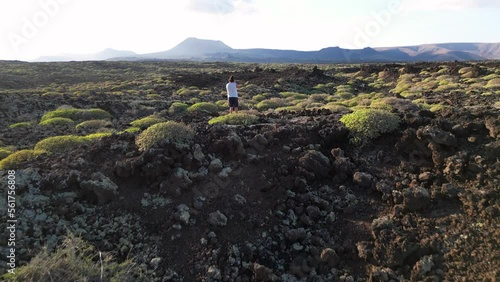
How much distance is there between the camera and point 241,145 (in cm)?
880

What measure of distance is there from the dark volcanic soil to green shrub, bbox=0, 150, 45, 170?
0.27 m

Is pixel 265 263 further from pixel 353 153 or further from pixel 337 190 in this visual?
pixel 353 153

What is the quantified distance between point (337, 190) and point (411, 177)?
62.8 inches

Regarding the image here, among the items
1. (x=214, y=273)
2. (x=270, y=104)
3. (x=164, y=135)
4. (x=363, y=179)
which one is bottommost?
(x=214, y=273)

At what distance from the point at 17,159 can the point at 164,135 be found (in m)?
3.61

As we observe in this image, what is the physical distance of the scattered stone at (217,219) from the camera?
23.2 ft

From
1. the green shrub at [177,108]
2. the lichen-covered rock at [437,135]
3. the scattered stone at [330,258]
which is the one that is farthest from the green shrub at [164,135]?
the green shrub at [177,108]

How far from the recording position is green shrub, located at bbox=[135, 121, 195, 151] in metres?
8.76

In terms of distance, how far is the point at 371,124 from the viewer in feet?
30.9

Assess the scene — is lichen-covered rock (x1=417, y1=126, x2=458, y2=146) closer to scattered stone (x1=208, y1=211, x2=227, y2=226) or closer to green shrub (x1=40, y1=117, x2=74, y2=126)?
scattered stone (x1=208, y1=211, x2=227, y2=226)

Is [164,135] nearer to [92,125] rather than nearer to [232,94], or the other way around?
[232,94]

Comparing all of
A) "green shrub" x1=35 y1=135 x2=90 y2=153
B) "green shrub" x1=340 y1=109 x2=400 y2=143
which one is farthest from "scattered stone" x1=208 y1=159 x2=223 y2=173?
"green shrub" x1=35 y1=135 x2=90 y2=153

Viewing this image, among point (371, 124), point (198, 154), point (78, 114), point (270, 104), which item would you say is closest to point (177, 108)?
point (78, 114)

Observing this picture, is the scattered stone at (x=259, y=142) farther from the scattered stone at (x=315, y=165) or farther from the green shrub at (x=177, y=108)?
the green shrub at (x=177, y=108)
